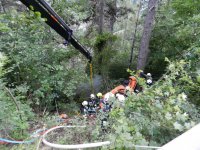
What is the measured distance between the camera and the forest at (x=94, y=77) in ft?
6.24

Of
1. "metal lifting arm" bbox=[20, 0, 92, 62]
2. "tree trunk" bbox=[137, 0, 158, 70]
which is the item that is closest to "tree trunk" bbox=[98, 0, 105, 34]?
"tree trunk" bbox=[137, 0, 158, 70]

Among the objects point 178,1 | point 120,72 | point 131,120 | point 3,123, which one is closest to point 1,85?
point 3,123

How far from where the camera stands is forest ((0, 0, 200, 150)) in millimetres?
1903

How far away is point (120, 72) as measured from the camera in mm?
8531

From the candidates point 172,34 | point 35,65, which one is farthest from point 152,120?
point 172,34

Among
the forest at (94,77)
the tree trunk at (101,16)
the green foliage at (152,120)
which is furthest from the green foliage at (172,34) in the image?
the green foliage at (152,120)

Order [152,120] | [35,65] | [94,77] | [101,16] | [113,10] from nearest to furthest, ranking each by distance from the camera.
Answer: [152,120] → [35,65] → [94,77] → [101,16] → [113,10]

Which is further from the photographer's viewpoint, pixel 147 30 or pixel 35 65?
pixel 147 30

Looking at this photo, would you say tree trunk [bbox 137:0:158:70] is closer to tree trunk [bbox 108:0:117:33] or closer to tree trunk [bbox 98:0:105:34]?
tree trunk [bbox 98:0:105:34]

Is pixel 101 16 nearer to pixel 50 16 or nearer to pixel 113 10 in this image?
pixel 113 10

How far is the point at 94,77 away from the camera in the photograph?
23.5 ft

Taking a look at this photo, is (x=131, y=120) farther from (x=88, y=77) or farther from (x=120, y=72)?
(x=120, y=72)

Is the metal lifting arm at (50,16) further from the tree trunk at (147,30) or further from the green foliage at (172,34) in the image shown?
the green foliage at (172,34)

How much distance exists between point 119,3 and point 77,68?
6262 millimetres
